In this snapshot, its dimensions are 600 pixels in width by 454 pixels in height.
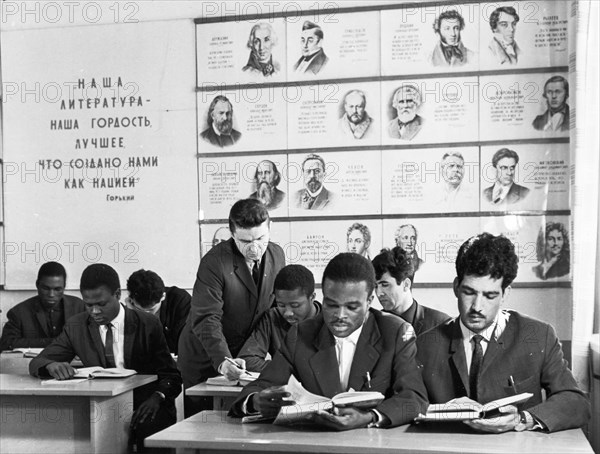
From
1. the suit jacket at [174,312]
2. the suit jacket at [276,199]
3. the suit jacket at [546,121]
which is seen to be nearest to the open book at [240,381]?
the suit jacket at [174,312]

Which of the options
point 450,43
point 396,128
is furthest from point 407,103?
point 450,43

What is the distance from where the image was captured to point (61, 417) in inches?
130

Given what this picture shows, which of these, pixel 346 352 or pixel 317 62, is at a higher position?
pixel 317 62

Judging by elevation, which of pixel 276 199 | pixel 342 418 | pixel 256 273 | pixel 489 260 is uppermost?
pixel 276 199

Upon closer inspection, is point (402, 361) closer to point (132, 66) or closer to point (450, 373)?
point (450, 373)

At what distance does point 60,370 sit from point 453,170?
2.44 m

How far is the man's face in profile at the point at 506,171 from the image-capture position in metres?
4.51

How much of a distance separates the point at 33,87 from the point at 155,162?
99 centimetres

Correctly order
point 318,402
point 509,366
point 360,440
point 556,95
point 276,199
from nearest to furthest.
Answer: point 360,440
point 318,402
point 509,366
point 556,95
point 276,199

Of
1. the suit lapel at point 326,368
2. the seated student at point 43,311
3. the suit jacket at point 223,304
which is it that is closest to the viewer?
the suit lapel at point 326,368

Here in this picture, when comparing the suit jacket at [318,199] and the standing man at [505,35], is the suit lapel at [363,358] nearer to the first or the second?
the suit jacket at [318,199]

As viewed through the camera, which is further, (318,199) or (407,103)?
(318,199)

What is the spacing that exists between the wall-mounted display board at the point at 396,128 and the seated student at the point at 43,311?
955mm

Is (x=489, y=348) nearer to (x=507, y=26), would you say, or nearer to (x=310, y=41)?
(x=507, y=26)
